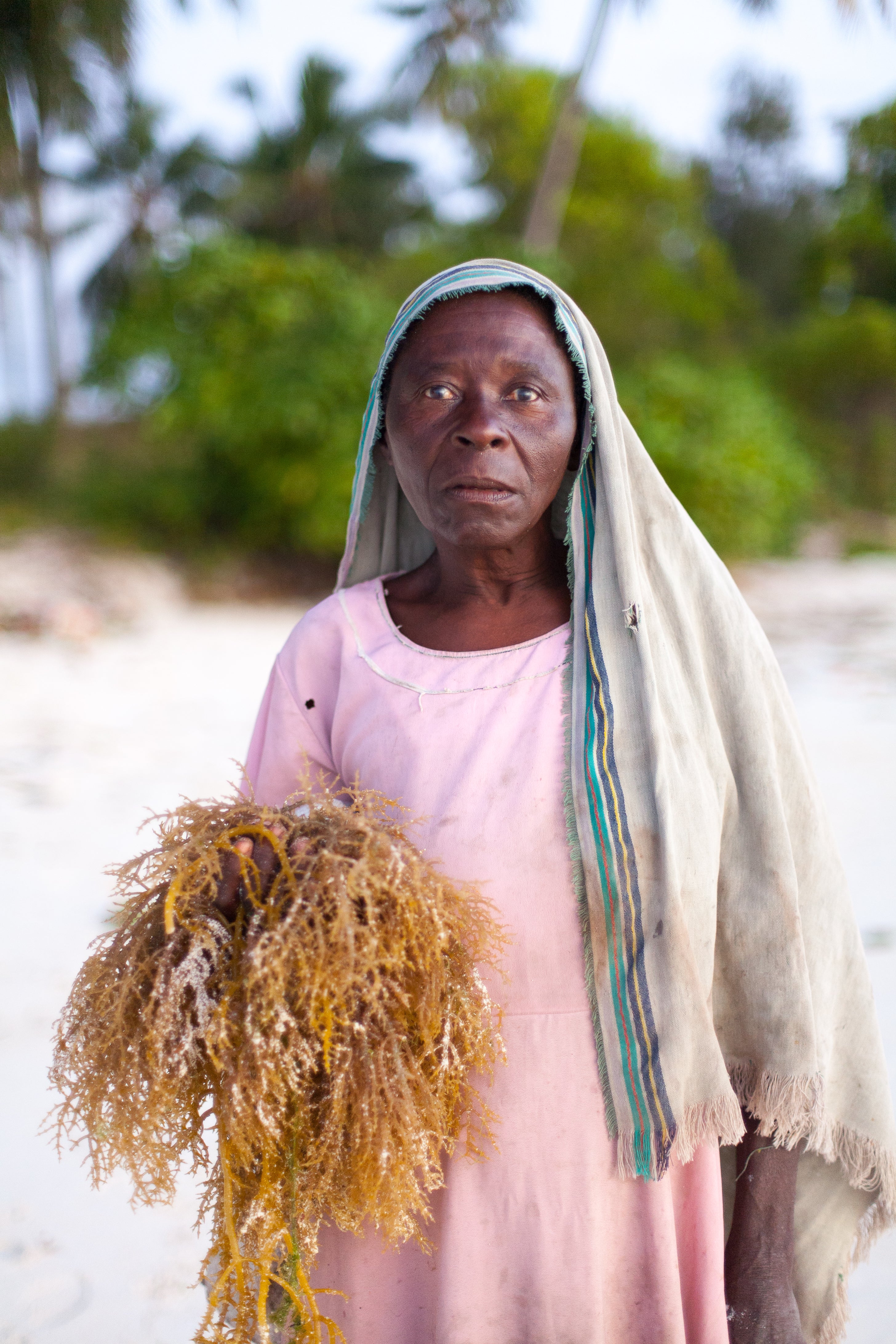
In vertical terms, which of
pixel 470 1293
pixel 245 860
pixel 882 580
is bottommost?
pixel 470 1293

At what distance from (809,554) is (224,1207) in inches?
625

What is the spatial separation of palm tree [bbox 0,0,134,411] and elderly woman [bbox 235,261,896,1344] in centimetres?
1701

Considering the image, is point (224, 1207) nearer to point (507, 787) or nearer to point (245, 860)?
point (245, 860)

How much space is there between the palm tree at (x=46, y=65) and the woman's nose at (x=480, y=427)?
669 inches

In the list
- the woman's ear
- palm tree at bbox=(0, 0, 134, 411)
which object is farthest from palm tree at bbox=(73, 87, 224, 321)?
the woman's ear

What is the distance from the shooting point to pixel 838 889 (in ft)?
4.94

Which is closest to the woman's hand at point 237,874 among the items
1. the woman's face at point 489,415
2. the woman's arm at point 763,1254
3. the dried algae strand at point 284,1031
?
the dried algae strand at point 284,1031

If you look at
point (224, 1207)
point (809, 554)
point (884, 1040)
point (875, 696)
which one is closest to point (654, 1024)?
point (224, 1207)

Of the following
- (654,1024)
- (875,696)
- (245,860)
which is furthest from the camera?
(875,696)

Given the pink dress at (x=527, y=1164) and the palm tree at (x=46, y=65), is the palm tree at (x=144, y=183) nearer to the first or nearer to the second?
the palm tree at (x=46, y=65)

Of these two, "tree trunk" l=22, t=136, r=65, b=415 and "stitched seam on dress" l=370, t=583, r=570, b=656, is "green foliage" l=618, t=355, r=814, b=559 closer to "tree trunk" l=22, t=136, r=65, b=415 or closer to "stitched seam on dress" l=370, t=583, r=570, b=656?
"stitched seam on dress" l=370, t=583, r=570, b=656

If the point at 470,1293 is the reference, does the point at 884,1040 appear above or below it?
above

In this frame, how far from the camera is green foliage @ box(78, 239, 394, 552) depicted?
10992mm

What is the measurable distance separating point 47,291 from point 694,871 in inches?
961
